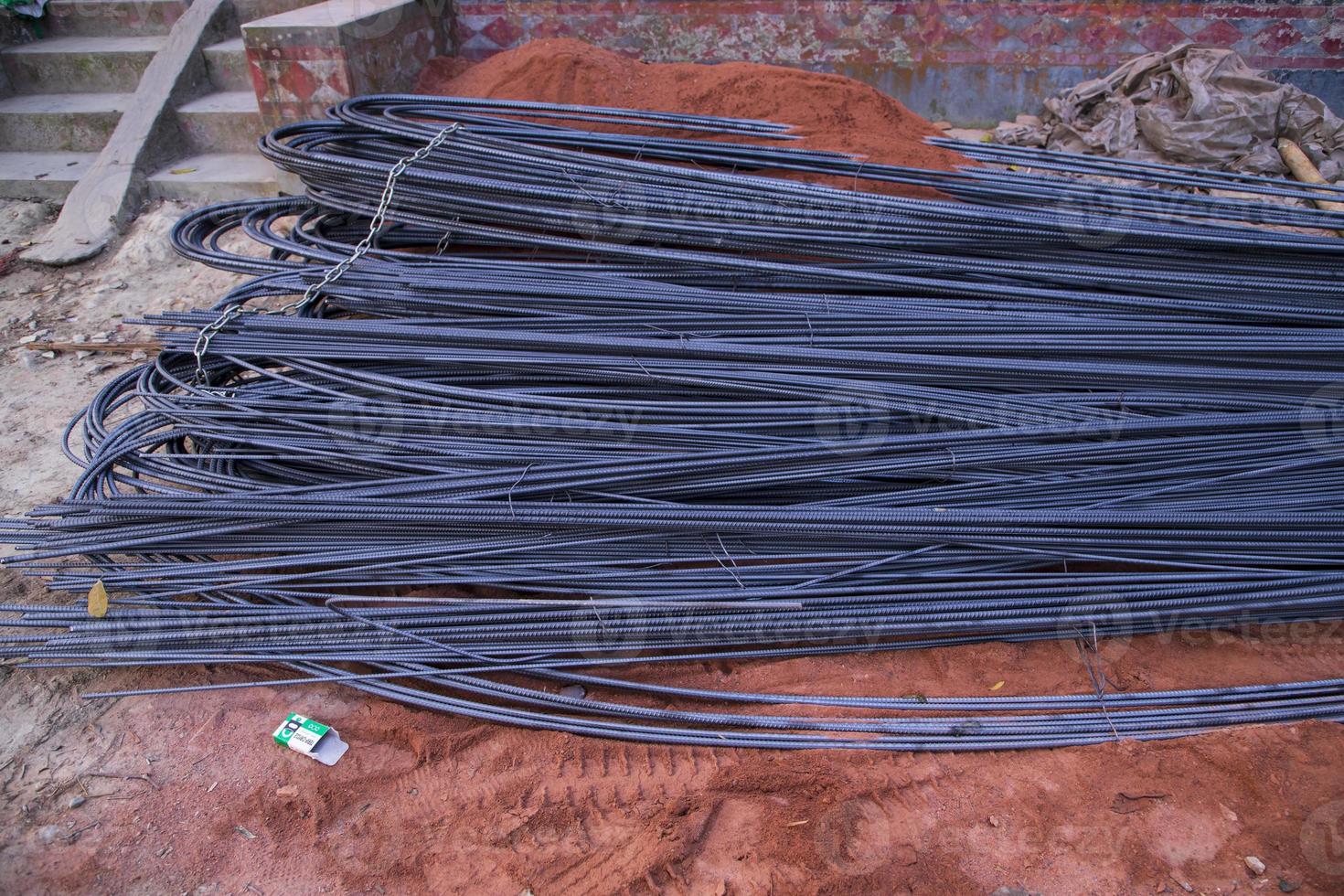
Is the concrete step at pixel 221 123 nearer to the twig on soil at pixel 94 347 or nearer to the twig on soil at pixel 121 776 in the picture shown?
the twig on soil at pixel 94 347

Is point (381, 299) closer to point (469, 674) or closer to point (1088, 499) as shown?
point (469, 674)

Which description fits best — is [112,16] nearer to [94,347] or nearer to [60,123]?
[60,123]

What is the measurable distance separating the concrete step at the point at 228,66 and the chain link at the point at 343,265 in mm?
2576

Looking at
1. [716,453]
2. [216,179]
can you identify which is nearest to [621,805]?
[716,453]

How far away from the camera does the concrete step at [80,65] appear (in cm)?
524

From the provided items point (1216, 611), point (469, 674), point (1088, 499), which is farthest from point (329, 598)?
point (1216, 611)

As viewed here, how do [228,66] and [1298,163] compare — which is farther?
[228,66]

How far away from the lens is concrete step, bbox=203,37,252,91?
16.8 feet

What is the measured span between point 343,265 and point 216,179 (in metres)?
2.16

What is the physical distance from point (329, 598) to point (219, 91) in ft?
14.3

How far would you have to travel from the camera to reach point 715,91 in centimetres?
430

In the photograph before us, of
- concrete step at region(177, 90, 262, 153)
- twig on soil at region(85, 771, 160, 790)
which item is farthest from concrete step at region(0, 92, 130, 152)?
twig on soil at region(85, 771, 160, 790)

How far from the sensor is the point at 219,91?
17.1ft

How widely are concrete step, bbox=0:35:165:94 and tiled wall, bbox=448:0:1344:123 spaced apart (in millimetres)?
2051
